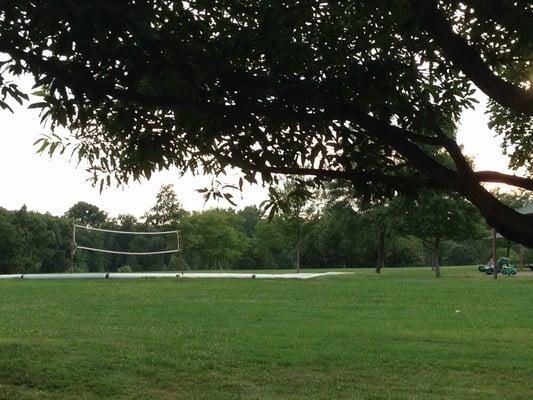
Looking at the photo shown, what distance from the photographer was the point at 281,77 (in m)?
4.18

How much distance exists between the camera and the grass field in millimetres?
7141

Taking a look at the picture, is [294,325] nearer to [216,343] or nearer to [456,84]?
[216,343]

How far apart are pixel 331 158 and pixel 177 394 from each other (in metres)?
3.56

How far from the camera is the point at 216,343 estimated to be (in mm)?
10109

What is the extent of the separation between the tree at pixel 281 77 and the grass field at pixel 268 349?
3.14 metres

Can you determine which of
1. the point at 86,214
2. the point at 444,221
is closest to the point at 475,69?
the point at 444,221

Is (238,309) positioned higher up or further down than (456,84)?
further down

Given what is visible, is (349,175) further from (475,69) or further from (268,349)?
(268,349)

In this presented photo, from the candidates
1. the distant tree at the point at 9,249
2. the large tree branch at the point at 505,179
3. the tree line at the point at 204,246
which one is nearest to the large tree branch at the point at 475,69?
the large tree branch at the point at 505,179

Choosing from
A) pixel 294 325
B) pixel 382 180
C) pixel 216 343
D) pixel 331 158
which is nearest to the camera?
pixel 382 180

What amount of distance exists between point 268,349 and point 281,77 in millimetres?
6117

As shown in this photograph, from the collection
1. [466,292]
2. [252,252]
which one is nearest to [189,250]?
[252,252]

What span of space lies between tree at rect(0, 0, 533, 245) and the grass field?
10.3 ft

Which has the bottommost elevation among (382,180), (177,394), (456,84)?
(177,394)
